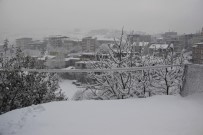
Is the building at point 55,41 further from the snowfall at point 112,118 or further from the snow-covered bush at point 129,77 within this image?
the snowfall at point 112,118

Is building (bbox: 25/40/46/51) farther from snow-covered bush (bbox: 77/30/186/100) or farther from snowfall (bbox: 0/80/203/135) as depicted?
snowfall (bbox: 0/80/203/135)

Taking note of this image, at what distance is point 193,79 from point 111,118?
71.1 inches

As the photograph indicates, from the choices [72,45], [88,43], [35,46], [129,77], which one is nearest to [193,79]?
[129,77]

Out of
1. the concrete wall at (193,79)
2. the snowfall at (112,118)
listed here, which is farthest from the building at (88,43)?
the snowfall at (112,118)

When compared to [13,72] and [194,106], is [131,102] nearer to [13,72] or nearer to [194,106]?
[194,106]

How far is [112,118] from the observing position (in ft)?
11.3

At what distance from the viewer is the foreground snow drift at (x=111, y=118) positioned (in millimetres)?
2973

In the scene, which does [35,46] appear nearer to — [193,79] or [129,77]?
[129,77]

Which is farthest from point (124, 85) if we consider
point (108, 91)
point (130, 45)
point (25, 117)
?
point (25, 117)

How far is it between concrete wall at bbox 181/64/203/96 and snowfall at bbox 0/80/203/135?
5.5 inches

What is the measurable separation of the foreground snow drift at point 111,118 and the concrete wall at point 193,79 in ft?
0.57

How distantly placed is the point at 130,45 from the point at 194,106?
8.19 meters

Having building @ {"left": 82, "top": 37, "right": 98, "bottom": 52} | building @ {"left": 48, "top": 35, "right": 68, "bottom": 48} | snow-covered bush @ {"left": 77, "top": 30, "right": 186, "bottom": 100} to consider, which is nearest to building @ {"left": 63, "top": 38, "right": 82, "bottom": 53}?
building @ {"left": 48, "top": 35, "right": 68, "bottom": 48}

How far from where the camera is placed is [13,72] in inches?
190
